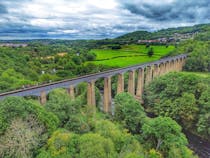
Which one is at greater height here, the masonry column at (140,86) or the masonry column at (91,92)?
the masonry column at (91,92)

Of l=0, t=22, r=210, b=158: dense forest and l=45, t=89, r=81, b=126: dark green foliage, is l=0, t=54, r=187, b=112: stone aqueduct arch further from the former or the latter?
l=45, t=89, r=81, b=126: dark green foliage

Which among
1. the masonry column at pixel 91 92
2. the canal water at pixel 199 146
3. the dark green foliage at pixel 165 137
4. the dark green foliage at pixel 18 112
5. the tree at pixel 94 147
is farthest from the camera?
the masonry column at pixel 91 92

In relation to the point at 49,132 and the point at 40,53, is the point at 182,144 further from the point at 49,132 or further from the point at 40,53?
the point at 40,53

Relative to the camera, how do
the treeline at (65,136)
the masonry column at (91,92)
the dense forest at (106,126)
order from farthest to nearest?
the masonry column at (91,92) → the dense forest at (106,126) → the treeline at (65,136)

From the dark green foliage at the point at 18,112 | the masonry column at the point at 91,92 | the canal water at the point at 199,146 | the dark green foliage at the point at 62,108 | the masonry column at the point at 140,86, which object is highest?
the dark green foliage at the point at 18,112

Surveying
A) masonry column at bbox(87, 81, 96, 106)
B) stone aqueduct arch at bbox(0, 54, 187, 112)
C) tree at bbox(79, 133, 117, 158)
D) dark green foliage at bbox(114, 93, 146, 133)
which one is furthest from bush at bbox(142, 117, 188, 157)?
masonry column at bbox(87, 81, 96, 106)

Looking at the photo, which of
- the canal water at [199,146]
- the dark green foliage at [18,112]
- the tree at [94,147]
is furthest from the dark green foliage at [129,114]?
the dark green foliage at [18,112]

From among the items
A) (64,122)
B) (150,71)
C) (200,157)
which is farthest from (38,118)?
(150,71)

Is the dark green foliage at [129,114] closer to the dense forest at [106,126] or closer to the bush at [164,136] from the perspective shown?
the dense forest at [106,126]
